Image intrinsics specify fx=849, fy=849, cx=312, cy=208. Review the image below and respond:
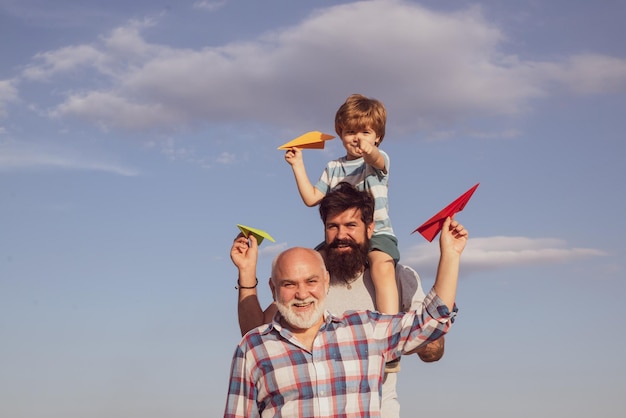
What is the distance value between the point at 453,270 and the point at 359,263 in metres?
1.56

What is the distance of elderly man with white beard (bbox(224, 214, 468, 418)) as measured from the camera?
653cm

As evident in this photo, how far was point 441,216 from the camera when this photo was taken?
23.8 ft

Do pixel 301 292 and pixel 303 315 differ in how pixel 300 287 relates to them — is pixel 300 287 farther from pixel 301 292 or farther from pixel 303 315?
pixel 303 315

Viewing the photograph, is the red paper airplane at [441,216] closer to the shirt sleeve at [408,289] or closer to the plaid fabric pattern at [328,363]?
the plaid fabric pattern at [328,363]

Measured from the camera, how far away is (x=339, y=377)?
6555mm

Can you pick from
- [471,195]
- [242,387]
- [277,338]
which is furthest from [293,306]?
[471,195]

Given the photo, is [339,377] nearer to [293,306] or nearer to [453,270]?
[293,306]

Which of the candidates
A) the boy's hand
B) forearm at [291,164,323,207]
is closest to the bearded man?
forearm at [291,164,323,207]

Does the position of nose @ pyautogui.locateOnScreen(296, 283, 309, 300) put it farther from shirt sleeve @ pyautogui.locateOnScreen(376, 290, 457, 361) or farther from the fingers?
the fingers

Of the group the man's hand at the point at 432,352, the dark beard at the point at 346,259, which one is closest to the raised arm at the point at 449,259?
the dark beard at the point at 346,259

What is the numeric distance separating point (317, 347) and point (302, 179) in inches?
103

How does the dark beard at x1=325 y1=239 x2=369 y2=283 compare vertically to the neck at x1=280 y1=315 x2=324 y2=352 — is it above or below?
above

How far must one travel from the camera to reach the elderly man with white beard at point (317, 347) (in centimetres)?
653

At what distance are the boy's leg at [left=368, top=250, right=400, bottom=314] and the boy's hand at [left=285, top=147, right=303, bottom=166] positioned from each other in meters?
1.27
